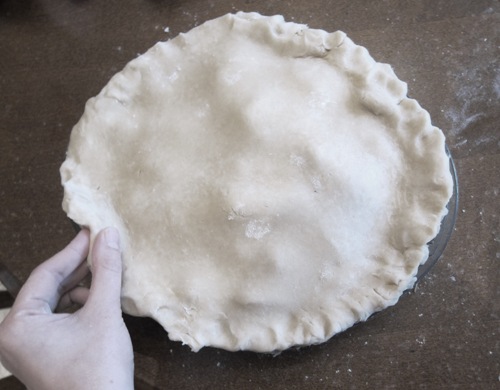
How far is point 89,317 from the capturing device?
902mm

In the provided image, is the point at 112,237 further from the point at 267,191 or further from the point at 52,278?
the point at 267,191

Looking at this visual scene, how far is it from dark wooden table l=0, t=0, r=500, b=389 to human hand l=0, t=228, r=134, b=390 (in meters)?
0.22

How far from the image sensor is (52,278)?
0.96m

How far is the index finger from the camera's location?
928 millimetres

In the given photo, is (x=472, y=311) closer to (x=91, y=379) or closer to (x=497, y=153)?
(x=497, y=153)

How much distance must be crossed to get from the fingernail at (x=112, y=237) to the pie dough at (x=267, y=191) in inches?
1.2

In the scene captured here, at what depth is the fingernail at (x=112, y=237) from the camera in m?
0.95

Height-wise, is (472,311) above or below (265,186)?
below

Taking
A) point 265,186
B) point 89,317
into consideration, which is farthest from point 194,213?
point 89,317

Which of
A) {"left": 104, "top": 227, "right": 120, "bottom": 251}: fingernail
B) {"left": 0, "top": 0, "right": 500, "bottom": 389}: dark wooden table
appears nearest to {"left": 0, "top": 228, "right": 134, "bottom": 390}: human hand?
{"left": 104, "top": 227, "right": 120, "bottom": 251}: fingernail

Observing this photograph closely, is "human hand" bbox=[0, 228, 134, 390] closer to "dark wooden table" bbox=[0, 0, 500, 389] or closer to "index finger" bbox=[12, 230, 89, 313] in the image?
"index finger" bbox=[12, 230, 89, 313]

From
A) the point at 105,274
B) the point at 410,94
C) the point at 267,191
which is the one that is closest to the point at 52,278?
the point at 105,274

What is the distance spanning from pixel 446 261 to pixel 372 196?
0.32 metres

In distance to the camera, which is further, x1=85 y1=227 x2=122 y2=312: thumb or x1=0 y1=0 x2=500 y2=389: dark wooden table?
x1=0 y1=0 x2=500 y2=389: dark wooden table
